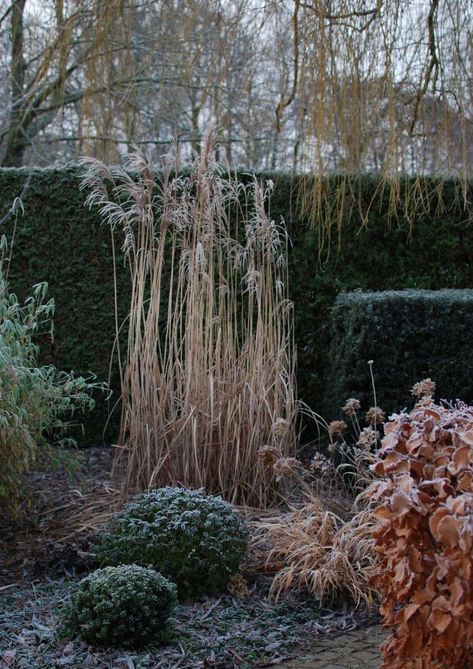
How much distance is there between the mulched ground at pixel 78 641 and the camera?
2854 mm

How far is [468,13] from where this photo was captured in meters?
3.54

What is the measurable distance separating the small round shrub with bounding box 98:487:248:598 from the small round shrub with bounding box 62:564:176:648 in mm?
430

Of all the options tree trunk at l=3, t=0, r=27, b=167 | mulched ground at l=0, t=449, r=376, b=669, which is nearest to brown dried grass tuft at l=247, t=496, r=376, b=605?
mulched ground at l=0, t=449, r=376, b=669

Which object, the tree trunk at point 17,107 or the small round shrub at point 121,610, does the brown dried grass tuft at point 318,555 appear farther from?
the tree trunk at point 17,107

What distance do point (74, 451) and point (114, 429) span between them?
1.05 ft

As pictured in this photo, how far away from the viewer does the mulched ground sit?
285cm

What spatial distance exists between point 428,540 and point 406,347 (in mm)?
3001

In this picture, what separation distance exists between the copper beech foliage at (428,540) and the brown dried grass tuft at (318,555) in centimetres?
107

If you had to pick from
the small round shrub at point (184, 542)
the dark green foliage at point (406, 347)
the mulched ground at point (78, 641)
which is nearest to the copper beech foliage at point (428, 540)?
the mulched ground at point (78, 641)

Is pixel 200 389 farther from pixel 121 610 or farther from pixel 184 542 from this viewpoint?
pixel 121 610

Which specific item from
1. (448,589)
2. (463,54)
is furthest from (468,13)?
(448,589)

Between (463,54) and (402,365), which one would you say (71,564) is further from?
(463,54)

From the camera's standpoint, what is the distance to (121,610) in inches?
115

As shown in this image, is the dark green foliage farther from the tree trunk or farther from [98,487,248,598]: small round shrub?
the tree trunk
